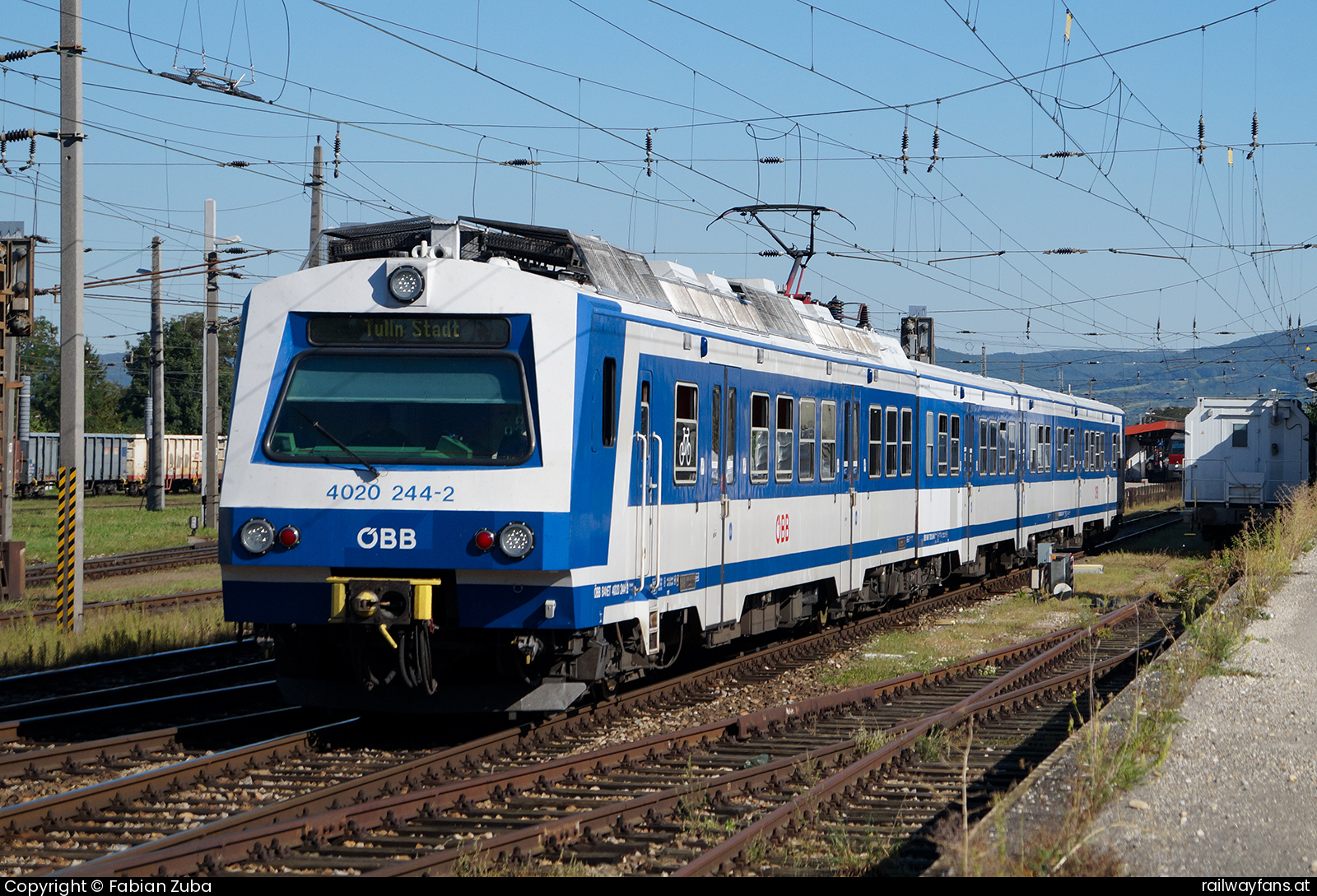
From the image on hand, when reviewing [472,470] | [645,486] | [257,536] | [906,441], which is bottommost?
[257,536]

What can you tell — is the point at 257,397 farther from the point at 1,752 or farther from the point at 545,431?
the point at 1,752

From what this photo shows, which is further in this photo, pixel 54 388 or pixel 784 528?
pixel 54 388

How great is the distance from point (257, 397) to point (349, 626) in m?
1.69

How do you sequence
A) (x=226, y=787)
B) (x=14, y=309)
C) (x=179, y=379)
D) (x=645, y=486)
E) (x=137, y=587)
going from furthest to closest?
(x=179, y=379) → (x=137, y=587) → (x=14, y=309) → (x=645, y=486) → (x=226, y=787)

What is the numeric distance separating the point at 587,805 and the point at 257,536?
290cm

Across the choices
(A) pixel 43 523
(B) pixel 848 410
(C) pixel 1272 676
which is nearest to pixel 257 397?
(B) pixel 848 410

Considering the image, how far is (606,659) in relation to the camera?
9.75 m

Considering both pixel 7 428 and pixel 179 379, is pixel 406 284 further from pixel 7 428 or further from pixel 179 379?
pixel 179 379

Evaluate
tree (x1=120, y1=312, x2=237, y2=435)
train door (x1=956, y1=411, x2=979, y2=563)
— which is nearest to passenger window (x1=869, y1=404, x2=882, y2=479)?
train door (x1=956, y1=411, x2=979, y2=563)

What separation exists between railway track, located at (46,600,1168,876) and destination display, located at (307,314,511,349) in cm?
278

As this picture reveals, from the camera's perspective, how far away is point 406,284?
29.9ft

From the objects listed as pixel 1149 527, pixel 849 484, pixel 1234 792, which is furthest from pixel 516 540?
pixel 1149 527

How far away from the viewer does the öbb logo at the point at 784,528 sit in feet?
43.3

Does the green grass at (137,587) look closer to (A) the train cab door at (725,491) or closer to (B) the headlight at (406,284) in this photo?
(A) the train cab door at (725,491)
